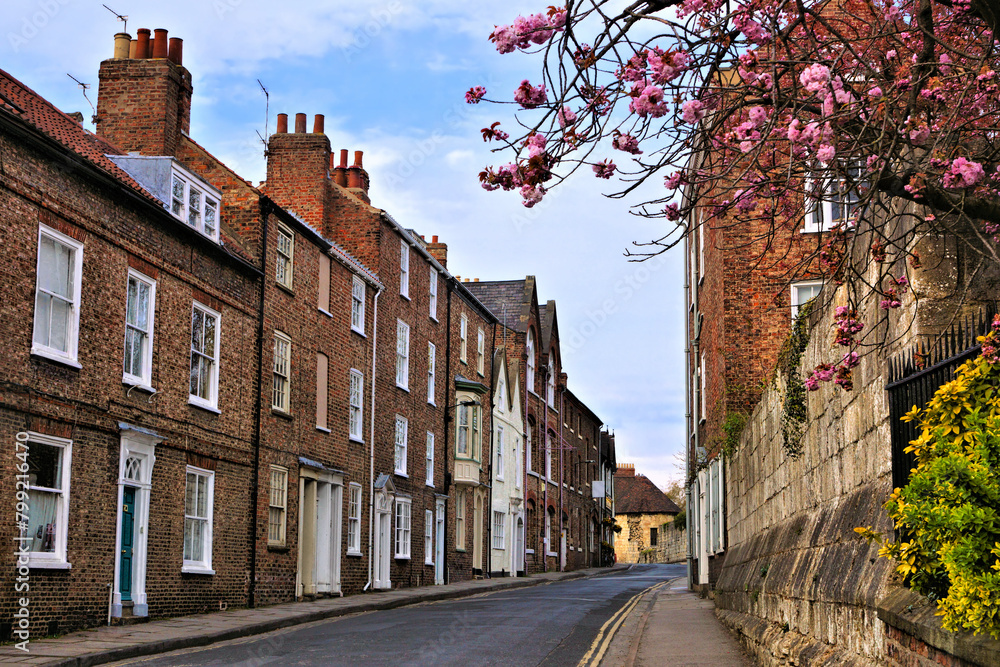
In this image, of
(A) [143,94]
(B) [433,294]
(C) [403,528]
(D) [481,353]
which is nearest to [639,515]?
(D) [481,353]

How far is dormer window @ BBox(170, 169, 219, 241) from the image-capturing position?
64.5 ft

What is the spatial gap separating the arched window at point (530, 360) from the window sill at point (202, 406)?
2748cm

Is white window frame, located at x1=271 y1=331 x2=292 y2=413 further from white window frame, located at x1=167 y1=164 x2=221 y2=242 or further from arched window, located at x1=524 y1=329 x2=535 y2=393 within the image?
arched window, located at x1=524 y1=329 x2=535 y2=393

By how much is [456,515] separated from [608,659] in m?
23.9

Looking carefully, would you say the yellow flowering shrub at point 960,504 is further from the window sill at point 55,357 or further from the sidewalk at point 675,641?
the window sill at point 55,357

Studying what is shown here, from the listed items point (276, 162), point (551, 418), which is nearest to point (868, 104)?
point (276, 162)

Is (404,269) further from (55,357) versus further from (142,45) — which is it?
(55,357)

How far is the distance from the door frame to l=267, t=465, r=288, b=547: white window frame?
4918 millimetres

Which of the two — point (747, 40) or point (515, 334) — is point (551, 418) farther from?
point (747, 40)

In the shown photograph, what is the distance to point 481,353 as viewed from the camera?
1591 inches

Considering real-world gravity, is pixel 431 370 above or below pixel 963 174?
above

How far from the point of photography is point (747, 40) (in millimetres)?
5887

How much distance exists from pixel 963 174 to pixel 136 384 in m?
15.1

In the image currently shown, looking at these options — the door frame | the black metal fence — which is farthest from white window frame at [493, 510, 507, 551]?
the black metal fence
